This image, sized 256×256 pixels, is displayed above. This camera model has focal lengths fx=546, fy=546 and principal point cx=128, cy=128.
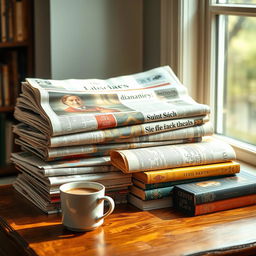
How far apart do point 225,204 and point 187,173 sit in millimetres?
113

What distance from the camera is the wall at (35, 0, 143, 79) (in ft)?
6.45

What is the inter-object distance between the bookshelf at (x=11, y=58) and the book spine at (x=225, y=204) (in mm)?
1281

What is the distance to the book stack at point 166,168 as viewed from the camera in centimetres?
125

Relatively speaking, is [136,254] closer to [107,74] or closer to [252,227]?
[252,227]

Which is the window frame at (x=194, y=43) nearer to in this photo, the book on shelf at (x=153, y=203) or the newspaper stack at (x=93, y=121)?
the newspaper stack at (x=93, y=121)

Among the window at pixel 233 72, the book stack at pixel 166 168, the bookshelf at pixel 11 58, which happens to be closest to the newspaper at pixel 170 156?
the book stack at pixel 166 168

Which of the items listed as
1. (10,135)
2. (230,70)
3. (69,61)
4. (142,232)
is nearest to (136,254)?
(142,232)

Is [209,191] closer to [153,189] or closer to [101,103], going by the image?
[153,189]

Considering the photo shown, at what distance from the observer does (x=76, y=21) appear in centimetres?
198

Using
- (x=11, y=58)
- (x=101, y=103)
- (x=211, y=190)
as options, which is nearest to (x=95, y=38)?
(x=11, y=58)

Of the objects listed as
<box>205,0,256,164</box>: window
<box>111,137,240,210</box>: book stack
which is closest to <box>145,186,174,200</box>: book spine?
<box>111,137,240,210</box>: book stack

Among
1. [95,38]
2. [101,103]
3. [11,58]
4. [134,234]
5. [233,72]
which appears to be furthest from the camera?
[11,58]

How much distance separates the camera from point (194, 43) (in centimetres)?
183

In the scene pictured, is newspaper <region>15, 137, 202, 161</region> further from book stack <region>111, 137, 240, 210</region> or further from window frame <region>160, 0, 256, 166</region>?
window frame <region>160, 0, 256, 166</region>
